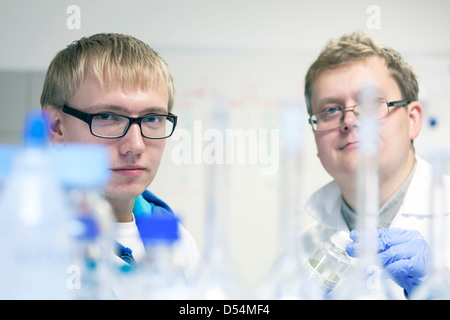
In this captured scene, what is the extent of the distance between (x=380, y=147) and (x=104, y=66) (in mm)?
688

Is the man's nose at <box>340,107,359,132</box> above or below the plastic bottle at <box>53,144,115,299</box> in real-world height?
above

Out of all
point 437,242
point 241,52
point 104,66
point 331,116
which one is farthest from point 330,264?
point 241,52

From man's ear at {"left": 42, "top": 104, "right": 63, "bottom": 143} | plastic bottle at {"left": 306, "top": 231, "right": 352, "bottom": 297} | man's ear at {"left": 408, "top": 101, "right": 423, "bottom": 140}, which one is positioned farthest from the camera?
man's ear at {"left": 408, "top": 101, "right": 423, "bottom": 140}

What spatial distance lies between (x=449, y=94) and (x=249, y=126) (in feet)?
2.30

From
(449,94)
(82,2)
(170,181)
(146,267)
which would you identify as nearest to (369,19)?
(449,94)

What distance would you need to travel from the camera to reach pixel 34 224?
0.56 m

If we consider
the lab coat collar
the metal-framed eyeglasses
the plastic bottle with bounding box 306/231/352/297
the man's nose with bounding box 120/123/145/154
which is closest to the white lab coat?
the lab coat collar

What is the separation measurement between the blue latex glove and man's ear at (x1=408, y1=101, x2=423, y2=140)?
31 centimetres

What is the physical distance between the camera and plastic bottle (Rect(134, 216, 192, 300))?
1.88 ft

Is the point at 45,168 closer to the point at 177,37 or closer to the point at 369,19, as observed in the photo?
the point at 177,37

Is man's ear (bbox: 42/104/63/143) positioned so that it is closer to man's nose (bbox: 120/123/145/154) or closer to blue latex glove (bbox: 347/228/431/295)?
man's nose (bbox: 120/123/145/154)

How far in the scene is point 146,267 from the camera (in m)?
0.60

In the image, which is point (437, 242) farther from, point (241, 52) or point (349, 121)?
point (241, 52)

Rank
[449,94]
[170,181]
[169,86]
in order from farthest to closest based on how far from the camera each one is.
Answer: [170,181] < [449,94] < [169,86]
